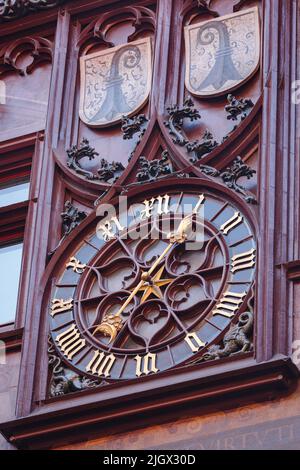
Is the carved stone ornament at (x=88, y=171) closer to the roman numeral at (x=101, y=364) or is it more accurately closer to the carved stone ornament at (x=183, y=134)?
the carved stone ornament at (x=183, y=134)

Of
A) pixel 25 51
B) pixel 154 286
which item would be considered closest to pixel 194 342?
pixel 154 286

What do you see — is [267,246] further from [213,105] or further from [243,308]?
[213,105]

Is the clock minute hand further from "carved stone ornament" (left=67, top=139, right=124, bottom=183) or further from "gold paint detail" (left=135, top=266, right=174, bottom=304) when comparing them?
"carved stone ornament" (left=67, top=139, right=124, bottom=183)

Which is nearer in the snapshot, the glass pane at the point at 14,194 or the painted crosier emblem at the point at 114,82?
the painted crosier emblem at the point at 114,82

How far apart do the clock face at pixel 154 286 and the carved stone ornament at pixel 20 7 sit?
10.7 ft

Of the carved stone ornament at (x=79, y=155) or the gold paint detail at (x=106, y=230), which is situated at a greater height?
the carved stone ornament at (x=79, y=155)

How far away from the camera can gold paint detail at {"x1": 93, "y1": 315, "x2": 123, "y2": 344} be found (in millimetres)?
16922

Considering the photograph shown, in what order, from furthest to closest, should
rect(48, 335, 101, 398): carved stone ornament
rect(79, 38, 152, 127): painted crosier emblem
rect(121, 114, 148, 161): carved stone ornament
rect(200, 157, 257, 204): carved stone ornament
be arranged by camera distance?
rect(79, 38, 152, 127): painted crosier emblem < rect(121, 114, 148, 161): carved stone ornament < rect(200, 157, 257, 204): carved stone ornament < rect(48, 335, 101, 398): carved stone ornament

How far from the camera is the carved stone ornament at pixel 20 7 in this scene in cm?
2011

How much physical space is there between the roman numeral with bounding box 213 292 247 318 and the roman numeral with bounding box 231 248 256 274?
26cm

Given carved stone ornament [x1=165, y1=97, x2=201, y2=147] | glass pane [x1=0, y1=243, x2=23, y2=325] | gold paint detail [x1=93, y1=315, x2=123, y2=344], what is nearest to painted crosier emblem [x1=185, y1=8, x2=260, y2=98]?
carved stone ornament [x1=165, y1=97, x2=201, y2=147]

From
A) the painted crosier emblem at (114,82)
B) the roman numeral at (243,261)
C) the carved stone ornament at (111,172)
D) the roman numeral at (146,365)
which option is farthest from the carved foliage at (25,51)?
the roman numeral at (146,365)

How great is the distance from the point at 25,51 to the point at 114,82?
151cm
